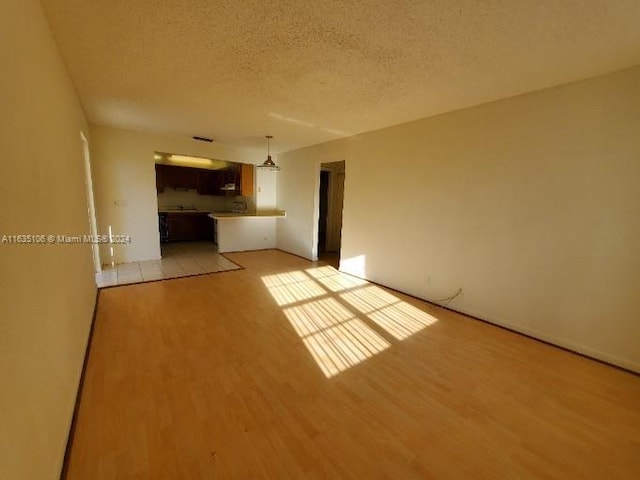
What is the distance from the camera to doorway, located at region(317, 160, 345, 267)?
258 inches

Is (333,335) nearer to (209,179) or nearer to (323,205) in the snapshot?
(323,205)

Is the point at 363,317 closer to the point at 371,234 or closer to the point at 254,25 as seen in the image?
the point at 371,234

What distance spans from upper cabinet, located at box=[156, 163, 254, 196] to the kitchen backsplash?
211 millimetres

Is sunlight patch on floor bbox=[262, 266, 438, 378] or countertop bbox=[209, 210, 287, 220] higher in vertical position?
countertop bbox=[209, 210, 287, 220]

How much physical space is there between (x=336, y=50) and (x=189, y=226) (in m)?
6.48

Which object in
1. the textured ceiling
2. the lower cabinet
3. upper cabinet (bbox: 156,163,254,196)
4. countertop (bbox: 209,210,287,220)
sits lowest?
the lower cabinet

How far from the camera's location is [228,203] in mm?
8062

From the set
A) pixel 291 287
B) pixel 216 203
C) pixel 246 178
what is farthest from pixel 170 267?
pixel 216 203

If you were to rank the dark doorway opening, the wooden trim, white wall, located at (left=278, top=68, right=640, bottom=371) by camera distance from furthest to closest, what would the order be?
1. the dark doorway opening
2. white wall, located at (left=278, top=68, right=640, bottom=371)
3. the wooden trim

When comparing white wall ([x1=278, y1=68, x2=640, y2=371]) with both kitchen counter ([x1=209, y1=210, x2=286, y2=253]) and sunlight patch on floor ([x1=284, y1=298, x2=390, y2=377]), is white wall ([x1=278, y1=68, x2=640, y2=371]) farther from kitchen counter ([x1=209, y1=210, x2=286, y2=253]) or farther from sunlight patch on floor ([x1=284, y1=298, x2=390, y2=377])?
kitchen counter ([x1=209, y1=210, x2=286, y2=253])

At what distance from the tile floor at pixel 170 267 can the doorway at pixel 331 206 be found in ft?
8.01

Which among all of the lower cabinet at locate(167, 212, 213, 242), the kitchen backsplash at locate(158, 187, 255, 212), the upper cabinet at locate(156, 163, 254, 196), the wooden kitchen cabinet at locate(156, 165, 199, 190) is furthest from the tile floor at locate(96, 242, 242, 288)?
the wooden kitchen cabinet at locate(156, 165, 199, 190)

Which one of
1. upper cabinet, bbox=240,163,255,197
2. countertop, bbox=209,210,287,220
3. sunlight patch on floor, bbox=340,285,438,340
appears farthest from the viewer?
upper cabinet, bbox=240,163,255,197

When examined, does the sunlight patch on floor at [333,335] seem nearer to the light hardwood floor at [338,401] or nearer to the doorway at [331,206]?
the light hardwood floor at [338,401]
